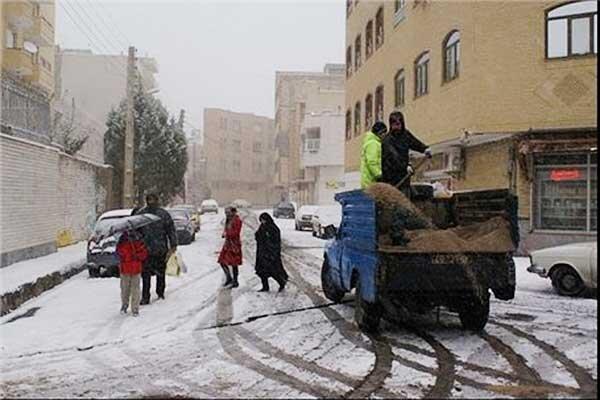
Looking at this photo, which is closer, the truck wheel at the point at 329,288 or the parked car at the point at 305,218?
the truck wheel at the point at 329,288

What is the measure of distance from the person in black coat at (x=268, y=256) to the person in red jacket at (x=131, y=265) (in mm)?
2891

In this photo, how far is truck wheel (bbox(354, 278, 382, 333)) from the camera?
8648mm

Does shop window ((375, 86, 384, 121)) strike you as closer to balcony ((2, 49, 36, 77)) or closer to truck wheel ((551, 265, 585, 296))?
balcony ((2, 49, 36, 77))

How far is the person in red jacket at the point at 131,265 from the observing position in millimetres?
10484

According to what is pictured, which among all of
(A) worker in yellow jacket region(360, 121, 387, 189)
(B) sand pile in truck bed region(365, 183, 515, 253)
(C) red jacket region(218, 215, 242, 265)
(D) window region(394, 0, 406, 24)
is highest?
(D) window region(394, 0, 406, 24)

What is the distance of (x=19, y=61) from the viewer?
97.9 ft

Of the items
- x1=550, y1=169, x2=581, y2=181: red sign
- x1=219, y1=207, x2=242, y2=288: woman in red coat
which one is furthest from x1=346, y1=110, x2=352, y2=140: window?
x1=219, y1=207, x2=242, y2=288: woman in red coat

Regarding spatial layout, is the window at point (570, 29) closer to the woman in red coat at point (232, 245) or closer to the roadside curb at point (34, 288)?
the woman in red coat at point (232, 245)

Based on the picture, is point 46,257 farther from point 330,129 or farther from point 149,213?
point 330,129

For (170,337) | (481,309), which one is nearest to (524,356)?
(481,309)

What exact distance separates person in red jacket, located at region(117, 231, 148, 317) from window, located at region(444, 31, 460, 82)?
12915 mm

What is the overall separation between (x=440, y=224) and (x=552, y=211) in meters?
10.5

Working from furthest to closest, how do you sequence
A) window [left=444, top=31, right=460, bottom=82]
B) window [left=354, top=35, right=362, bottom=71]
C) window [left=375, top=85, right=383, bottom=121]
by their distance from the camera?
window [left=354, top=35, right=362, bottom=71] → window [left=375, top=85, right=383, bottom=121] → window [left=444, top=31, right=460, bottom=82]

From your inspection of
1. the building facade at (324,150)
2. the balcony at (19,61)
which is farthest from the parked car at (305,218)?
the building facade at (324,150)
